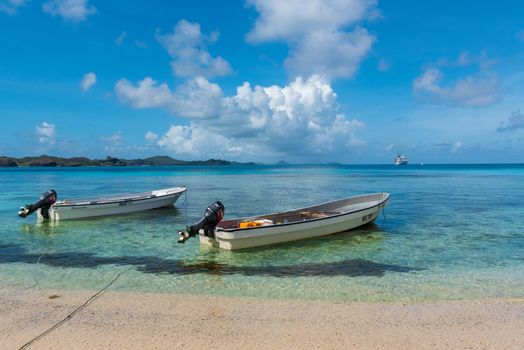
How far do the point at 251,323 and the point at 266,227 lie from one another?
672cm

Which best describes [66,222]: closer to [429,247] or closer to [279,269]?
[279,269]

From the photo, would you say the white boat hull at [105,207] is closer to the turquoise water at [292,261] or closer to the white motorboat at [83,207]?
the white motorboat at [83,207]

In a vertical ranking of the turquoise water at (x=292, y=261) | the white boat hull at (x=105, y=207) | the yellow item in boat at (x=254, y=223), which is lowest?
the turquoise water at (x=292, y=261)

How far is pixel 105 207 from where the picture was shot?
23641 mm

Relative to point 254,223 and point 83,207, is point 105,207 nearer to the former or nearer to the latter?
point 83,207

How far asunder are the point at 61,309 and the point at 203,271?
4207 millimetres

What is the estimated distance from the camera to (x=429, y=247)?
593 inches

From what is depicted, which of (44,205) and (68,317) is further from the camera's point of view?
(44,205)

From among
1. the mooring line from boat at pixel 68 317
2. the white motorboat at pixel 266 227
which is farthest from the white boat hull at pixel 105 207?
the mooring line from boat at pixel 68 317

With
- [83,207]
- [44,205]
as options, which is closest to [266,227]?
[83,207]

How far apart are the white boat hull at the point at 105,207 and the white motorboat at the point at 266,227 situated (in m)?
11.6

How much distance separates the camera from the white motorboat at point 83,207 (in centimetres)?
2189

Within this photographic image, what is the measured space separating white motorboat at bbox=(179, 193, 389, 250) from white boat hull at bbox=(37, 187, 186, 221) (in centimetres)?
1165

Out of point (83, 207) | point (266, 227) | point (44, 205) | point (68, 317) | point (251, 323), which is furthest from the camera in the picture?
point (83, 207)
